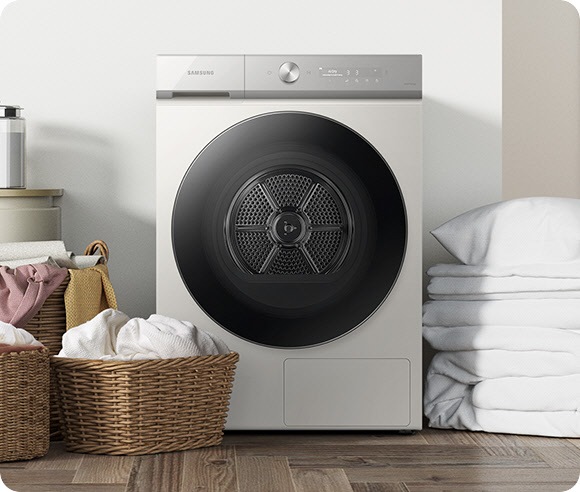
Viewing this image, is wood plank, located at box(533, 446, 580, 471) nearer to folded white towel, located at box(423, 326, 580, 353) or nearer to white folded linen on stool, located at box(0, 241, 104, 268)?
folded white towel, located at box(423, 326, 580, 353)

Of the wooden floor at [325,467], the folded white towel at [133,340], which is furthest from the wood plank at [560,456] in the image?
the folded white towel at [133,340]

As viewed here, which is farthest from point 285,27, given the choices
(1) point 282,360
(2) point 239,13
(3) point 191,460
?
(3) point 191,460

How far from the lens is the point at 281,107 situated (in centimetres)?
213

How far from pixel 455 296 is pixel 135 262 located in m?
0.86

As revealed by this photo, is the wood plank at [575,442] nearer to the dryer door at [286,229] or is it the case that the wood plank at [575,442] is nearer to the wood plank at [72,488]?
the dryer door at [286,229]

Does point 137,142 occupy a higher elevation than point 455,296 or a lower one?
higher

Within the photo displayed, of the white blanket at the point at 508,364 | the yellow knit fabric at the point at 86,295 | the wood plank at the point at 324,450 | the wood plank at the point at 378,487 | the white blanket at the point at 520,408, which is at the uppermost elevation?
the yellow knit fabric at the point at 86,295

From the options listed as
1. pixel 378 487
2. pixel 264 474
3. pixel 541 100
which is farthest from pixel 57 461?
pixel 541 100

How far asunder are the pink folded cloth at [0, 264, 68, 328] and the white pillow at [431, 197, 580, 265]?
0.92m

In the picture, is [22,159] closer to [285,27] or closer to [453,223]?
[285,27]

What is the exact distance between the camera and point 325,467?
1.85 metres

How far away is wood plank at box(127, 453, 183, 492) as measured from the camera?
5.52 feet

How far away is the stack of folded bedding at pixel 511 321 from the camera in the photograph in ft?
7.03

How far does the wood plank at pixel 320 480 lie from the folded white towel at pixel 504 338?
1.83 feet
